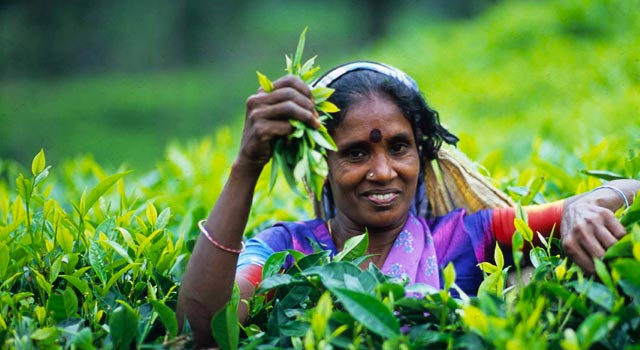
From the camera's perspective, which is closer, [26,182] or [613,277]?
[613,277]

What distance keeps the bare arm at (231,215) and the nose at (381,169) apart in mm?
504

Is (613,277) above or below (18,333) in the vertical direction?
above

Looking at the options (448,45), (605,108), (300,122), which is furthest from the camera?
(448,45)

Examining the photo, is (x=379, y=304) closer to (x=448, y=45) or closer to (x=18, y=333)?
(x=18, y=333)

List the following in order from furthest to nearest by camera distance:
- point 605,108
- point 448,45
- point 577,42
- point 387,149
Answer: point 448,45 → point 577,42 → point 605,108 → point 387,149

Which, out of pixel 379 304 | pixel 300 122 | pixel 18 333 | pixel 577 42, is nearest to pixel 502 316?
pixel 379 304

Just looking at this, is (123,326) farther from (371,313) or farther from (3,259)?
(371,313)

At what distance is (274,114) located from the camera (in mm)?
1793

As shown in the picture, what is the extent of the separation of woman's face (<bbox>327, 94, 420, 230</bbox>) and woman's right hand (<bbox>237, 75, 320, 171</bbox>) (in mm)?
499

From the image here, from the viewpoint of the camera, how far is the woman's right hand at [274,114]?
70.6 inches

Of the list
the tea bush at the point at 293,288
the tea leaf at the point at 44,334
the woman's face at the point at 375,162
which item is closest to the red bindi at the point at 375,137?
the woman's face at the point at 375,162

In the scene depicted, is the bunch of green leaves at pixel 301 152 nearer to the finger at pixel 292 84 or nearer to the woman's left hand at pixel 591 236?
the finger at pixel 292 84

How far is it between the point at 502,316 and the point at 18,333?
3.49 feet

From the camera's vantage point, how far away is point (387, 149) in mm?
2342
